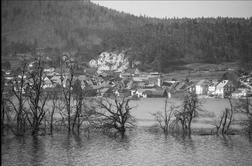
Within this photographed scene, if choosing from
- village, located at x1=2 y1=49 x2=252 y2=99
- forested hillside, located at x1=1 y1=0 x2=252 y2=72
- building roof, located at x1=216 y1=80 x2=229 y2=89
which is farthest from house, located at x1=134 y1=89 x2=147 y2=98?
forested hillside, located at x1=1 y1=0 x2=252 y2=72

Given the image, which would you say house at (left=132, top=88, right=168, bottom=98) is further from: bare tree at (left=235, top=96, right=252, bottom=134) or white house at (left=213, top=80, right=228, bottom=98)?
bare tree at (left=235, top=96, right=252, bottom=134)

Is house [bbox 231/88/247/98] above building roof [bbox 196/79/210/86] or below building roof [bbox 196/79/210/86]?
below

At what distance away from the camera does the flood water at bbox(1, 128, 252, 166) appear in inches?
967

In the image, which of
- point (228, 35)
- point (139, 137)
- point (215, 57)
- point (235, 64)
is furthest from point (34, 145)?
point (228, 35)

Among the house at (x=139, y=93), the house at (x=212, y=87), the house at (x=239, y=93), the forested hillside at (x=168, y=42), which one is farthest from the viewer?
the forested hillside at (x=168, y=42)

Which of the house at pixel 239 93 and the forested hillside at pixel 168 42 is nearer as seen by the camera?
the house at pixel 239 93

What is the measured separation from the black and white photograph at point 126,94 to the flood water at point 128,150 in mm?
71

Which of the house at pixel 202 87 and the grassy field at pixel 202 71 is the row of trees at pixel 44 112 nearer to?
the house at pixel 202 87

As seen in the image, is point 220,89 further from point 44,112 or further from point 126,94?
point 44,112

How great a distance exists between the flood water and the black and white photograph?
71mm

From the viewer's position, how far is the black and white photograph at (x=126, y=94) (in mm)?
27109

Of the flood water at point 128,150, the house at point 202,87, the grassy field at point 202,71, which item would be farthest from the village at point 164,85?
the flood water at point 128,150

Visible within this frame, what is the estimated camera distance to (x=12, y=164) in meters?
23.4

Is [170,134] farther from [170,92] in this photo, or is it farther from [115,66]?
[115,66]
